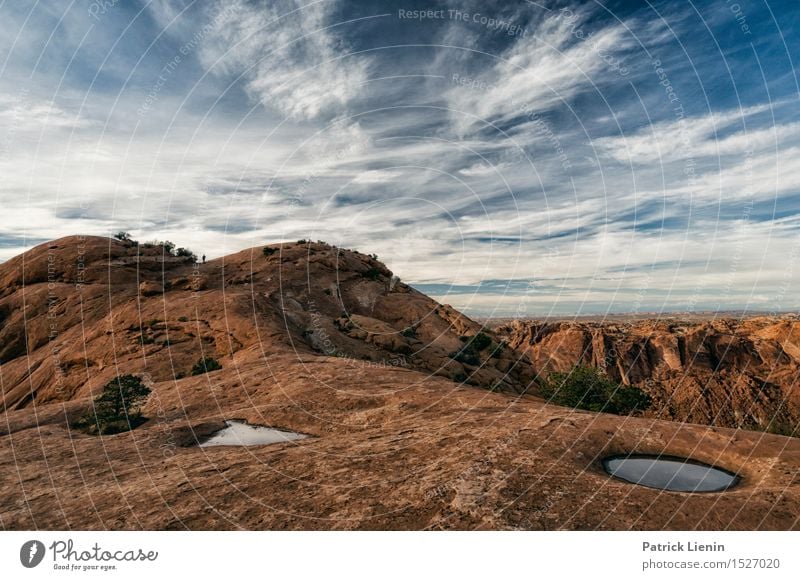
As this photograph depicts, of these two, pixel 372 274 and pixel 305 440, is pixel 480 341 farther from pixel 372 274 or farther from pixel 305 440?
pixel 305 440

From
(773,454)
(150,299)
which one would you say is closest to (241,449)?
(773,454)

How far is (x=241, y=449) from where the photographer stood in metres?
14.6

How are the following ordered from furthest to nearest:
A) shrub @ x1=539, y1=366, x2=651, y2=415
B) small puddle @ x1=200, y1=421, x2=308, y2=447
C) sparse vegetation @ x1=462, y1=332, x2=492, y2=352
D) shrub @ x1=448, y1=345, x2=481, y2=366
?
sparse vegetation @ x1=462, y1=332, x2=492, y2=352 → shrub @ x1=448, y1=345, x2=481, y2=366 → shrub @ x1=539, y1=366, x2=651, y2=415 → small puddle @ x1=200, y1=421, x2=308, y2=447

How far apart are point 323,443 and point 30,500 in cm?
850

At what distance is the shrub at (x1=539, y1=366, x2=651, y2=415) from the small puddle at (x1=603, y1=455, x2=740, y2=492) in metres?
26.5

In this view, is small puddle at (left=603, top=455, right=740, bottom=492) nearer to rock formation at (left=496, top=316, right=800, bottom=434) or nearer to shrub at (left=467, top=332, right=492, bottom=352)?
rock formation at (left=496, top=316, right=800, bottom=434)

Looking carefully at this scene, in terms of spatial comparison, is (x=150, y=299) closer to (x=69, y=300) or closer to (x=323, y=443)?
(x=69, y=300)

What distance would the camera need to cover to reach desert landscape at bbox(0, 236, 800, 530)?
9719 mm

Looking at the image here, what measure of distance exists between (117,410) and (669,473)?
25179 millimetres

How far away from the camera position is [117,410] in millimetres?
21547

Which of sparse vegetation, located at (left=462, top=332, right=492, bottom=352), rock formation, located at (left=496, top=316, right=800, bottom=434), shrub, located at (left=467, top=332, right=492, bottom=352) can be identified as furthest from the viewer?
rock formation, located at (left=496, top=316, right=800, bottom=434)

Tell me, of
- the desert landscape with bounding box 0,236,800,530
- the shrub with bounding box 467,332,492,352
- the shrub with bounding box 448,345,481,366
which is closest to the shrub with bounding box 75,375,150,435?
the desert landscape with bounding box 0,236,800,530

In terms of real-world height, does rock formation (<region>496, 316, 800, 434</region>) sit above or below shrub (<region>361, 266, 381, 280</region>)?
below

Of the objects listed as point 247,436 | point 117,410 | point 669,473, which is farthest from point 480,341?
point 669,473
